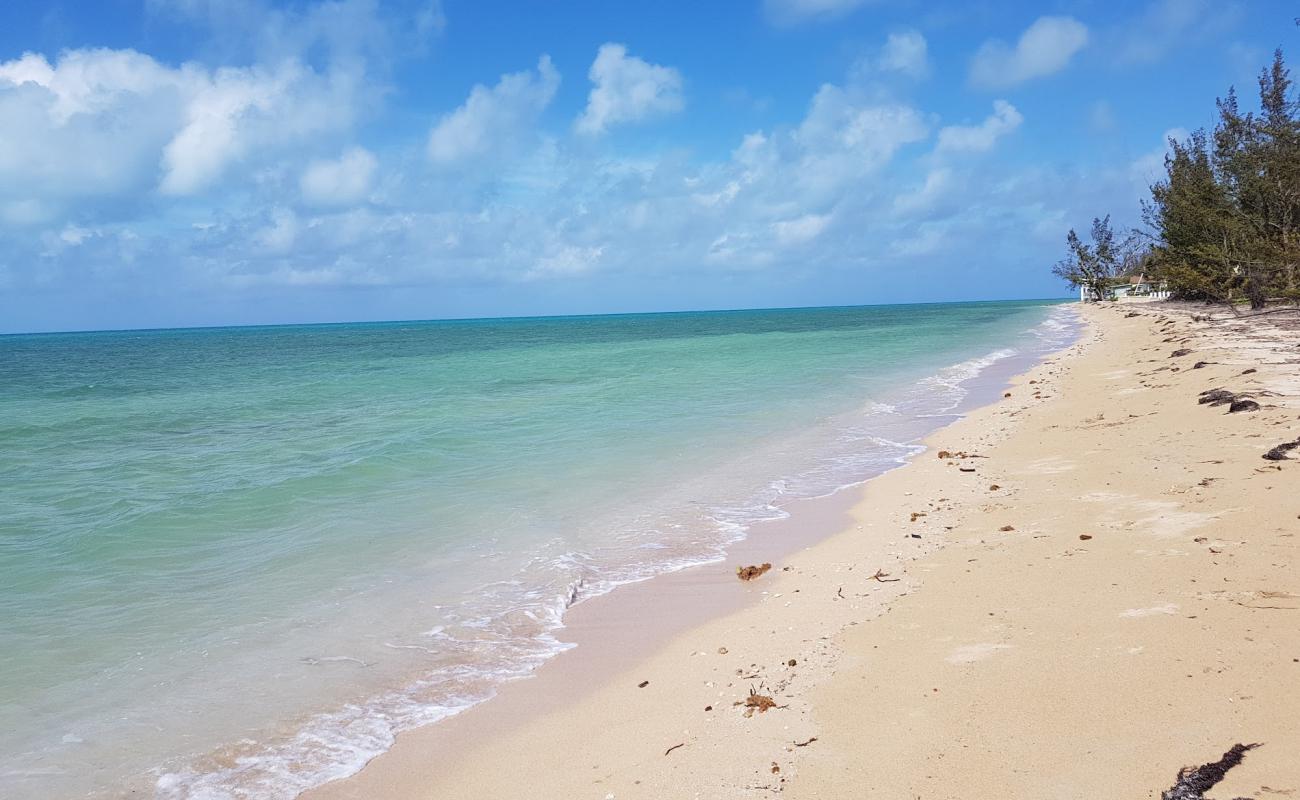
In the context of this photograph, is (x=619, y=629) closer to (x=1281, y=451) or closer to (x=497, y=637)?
(x=497, y=637)

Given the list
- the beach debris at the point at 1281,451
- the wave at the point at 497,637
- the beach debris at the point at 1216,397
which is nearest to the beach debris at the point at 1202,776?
the wave at the point at 497,637

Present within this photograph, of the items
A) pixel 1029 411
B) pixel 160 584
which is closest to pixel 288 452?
pixel 160 584

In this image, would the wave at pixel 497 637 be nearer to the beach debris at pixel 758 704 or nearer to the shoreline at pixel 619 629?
the shoreline at pixel 619 629

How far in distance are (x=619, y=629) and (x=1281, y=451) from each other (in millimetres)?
6986

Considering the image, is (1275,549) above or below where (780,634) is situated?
above

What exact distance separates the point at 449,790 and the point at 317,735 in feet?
3.90

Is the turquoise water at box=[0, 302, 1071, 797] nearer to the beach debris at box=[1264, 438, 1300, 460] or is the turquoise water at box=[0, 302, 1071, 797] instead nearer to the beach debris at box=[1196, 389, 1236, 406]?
the beach debris at box=[1196, 389, 1236, 406]

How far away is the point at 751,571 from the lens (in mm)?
7121

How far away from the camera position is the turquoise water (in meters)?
4.86

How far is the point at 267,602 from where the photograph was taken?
6898mm

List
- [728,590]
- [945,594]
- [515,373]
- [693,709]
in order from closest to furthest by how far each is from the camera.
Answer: [693,709], [945,594], [728,590], [515,373]

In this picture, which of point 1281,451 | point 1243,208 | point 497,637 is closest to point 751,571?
point 497,637

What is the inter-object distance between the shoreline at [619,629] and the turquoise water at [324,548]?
20 centimetres

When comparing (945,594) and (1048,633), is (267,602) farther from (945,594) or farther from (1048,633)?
(1048,633)
